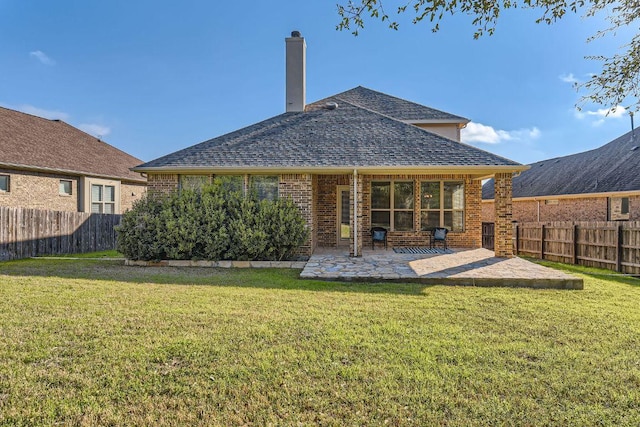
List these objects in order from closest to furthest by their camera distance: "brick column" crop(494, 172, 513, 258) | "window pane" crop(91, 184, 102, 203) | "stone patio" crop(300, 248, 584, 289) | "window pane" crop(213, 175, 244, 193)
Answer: "stone patio" crop(300, 248, 584, 289) → "brick column" crop(494, 172, 513, 258) → "window pane" crop(213, 175, 244, 193) → "window pane" crop(91, 184, 102, 203)

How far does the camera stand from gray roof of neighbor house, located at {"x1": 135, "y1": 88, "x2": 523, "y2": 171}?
10211mm

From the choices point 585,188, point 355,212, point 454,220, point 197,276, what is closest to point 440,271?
point 355,212

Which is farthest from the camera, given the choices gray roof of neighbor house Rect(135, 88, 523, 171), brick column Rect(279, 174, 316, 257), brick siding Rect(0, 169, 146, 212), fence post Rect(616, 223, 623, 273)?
brick siding Rect(0, 169, 146, 212)

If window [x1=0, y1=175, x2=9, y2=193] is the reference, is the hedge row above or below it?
below

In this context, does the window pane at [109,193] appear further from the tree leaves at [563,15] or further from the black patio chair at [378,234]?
the tree leaves at [563,15]

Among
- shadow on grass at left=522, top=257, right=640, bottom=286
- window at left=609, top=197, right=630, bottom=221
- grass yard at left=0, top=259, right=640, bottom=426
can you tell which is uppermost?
window at left=609, top=197, right=630, bottom=221

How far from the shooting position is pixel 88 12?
1285 cm

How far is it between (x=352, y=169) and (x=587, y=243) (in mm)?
7791

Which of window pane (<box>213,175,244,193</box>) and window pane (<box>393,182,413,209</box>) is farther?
window pane (<box>393,182,413,209</box>)

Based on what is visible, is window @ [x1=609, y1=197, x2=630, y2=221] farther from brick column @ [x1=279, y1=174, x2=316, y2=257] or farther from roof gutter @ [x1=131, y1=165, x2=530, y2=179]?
brick column @ [x1=279, y1=174, x2=316, y2=257]

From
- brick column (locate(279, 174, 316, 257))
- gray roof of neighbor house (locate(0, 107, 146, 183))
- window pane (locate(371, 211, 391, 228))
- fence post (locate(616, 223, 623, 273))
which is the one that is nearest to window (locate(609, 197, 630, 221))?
fence post (locate(616, 223, 623, 273))

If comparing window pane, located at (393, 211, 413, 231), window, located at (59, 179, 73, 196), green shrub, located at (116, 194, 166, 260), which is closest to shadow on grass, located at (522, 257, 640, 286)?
window pane, located at (393, 211, 413, 231)

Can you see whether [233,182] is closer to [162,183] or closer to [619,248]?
[162,183]

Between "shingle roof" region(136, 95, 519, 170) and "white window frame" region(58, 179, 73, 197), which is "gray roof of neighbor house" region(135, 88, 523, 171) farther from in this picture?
"white window frame" region(58, 179, 73, 197)
